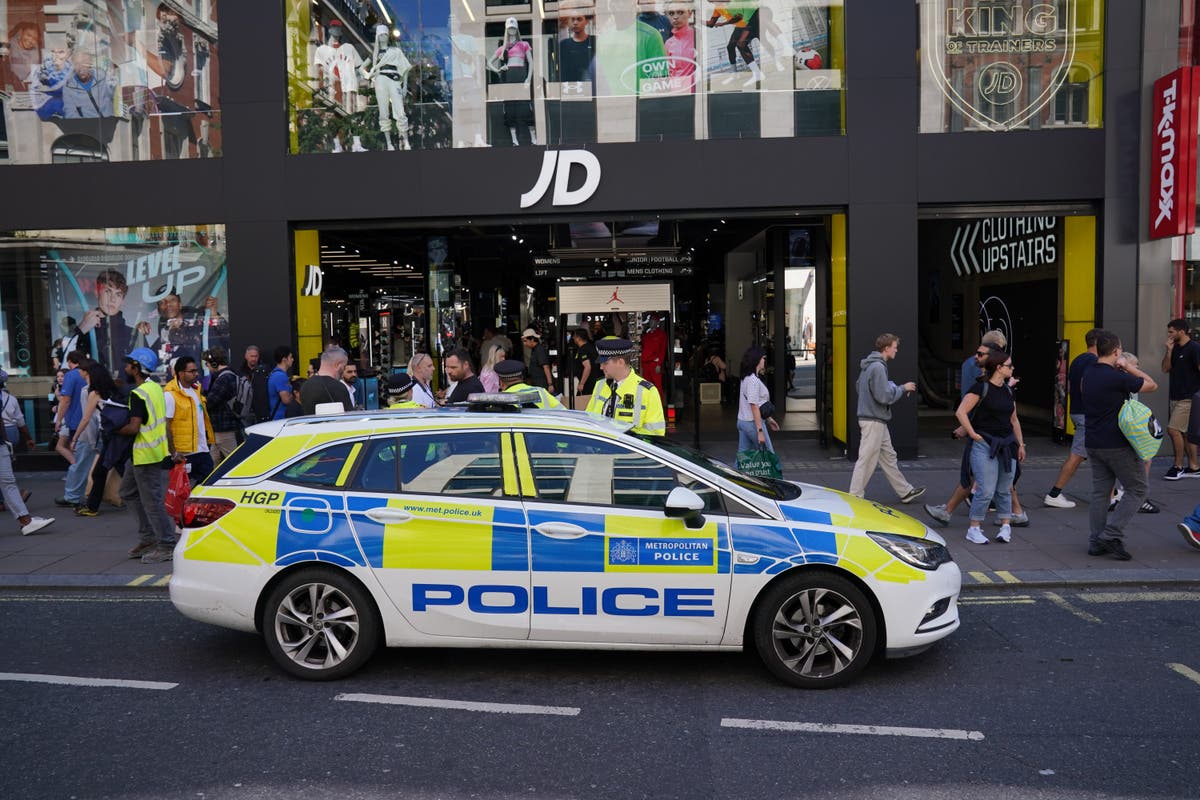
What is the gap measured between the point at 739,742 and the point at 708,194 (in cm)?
963

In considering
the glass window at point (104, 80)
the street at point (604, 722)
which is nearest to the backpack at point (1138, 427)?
the street at point (604, 722)

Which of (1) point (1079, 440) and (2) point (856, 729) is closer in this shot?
(2) point (856, 729)

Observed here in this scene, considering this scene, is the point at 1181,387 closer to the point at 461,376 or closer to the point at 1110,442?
the point at 1110,442

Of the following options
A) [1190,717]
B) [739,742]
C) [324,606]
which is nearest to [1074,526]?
[1190,717]

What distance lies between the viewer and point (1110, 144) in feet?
42.8

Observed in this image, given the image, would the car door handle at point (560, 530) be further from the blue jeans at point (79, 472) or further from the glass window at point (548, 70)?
the glass window at point (548, 70)

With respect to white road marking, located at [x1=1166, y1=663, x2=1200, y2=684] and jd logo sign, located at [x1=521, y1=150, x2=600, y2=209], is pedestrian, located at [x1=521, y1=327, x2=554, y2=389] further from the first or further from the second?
white road marking, located at [x1=1166, y1=663, x2=1200, y2=684]

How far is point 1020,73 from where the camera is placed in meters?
13.3

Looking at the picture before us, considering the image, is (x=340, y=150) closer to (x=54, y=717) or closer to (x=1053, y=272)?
(x=54, y=717)

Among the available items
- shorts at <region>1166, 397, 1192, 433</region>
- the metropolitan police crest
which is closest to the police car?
shorts at <region>1166, 397, 1192, 433</region>

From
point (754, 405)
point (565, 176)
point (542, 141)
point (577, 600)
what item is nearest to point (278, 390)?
point (565, 176)

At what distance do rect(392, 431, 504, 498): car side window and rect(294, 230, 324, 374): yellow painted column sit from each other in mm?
8866

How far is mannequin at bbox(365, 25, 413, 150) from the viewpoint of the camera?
13.6 meters

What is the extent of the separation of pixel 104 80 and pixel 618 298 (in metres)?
8.47
